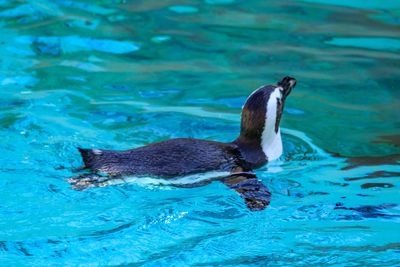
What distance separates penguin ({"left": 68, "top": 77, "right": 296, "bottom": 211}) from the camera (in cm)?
540

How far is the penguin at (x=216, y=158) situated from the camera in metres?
5.40

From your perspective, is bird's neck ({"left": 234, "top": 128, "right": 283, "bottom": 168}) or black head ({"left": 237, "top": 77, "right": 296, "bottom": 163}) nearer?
bird's neck ({"left": 234, "top": 128, "right": 283, "bottom": 168})

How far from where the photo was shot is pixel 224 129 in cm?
693

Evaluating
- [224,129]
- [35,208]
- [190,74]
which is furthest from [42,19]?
[35,208]

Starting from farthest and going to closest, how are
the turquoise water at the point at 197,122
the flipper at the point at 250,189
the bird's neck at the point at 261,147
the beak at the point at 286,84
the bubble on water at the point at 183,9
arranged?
the bubble on water at the point at 183,9 < the beak at the point at 286,84 < the bird's neck at the point at 261,147 < the flipper at the point at 250,189 < the turquoise water at the point at 197,122

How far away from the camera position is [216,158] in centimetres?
575

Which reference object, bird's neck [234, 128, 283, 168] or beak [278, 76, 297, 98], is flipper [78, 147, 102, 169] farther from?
beak [278, 76, 297, 98]

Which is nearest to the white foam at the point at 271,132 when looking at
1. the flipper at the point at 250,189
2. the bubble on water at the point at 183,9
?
the flipper at the point at 250,189

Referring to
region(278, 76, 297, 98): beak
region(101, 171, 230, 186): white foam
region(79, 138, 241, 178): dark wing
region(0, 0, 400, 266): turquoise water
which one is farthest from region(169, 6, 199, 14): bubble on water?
region(101, 171, 230, 186): white foam

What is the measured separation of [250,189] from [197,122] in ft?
5.27

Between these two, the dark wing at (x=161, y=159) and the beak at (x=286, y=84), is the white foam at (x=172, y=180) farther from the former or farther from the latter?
the beak at (x=286, y=84)

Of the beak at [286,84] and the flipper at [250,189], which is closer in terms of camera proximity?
the flipper at [250,189]

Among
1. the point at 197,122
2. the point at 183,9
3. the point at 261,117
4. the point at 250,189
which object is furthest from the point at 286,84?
the point at 183,9

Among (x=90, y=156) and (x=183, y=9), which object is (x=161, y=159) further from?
(x=183, y=9)
